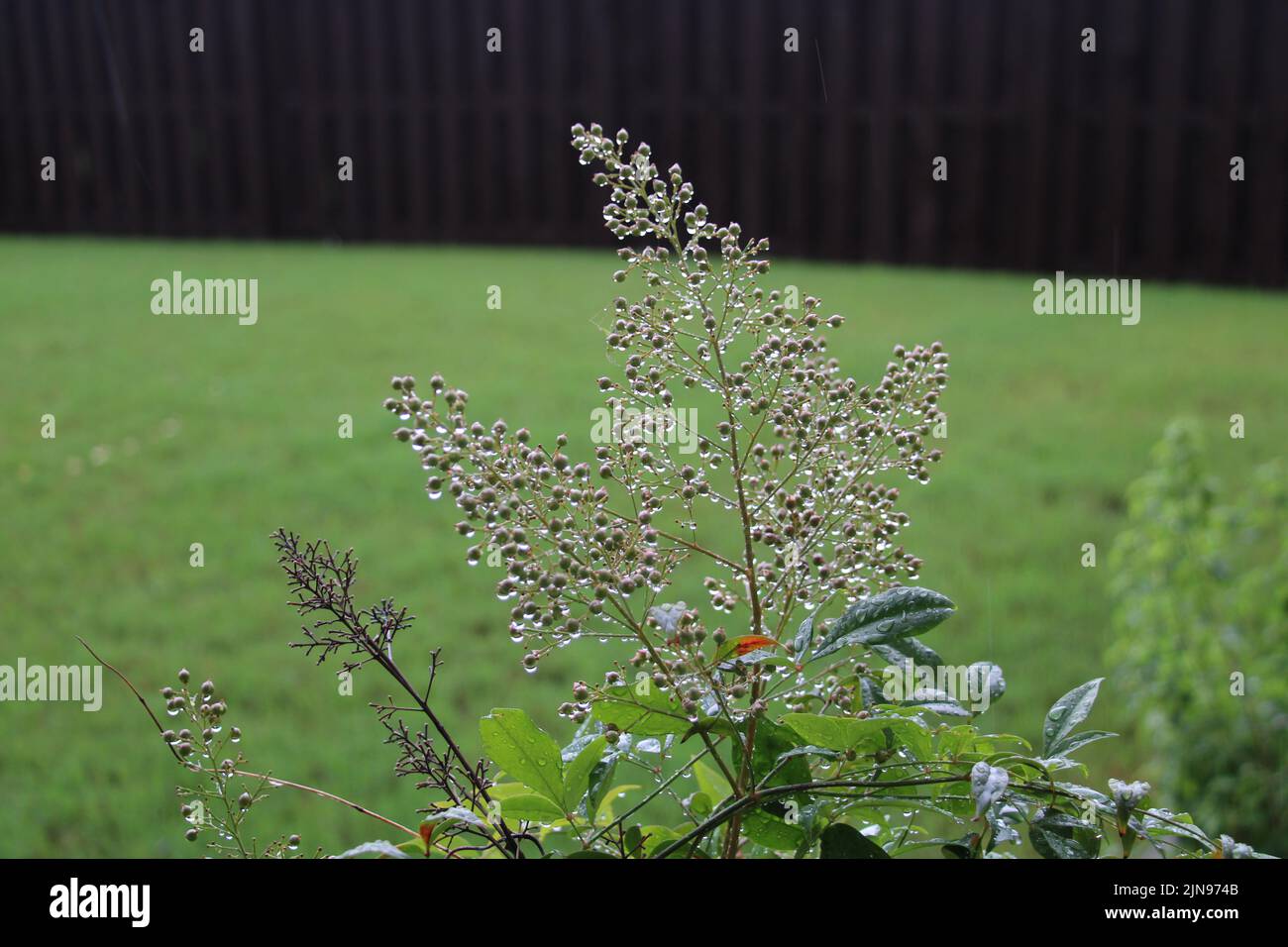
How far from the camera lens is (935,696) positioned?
77 centimetres

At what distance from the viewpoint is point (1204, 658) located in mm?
2715

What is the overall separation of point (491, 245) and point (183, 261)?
161 centimetres

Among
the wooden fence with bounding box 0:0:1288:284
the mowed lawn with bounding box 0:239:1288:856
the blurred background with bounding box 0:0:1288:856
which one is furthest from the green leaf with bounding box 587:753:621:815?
the wooden fence with bounding box 0:0:1288:284

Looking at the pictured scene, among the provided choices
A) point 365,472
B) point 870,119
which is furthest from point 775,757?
point 870,119

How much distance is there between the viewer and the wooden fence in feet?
20.6

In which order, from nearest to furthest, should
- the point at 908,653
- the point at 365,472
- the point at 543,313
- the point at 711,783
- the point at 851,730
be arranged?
the point at 851,730 → the point at 908,653 → the point at 711,783 → the point at 365,472 → the point at 543,313

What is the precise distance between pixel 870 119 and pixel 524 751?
601 centimetres

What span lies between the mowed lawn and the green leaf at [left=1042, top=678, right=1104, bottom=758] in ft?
4.31

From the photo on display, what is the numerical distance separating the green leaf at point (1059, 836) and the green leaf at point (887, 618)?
130mm

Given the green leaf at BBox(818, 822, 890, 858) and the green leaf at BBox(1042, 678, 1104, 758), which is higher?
the green leaf at BBox(1042, 678, 1104, 758)

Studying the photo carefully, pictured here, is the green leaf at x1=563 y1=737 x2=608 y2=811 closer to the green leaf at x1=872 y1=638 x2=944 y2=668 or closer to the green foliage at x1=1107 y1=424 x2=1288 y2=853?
the green leaf at x1=872 y1=638 x2=944 y2=668

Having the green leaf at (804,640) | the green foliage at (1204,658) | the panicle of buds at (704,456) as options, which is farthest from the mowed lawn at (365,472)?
the green leaf at (804,640)

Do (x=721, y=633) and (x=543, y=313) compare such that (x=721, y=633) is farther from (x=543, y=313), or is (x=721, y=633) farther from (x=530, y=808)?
(x=543, y=313)
